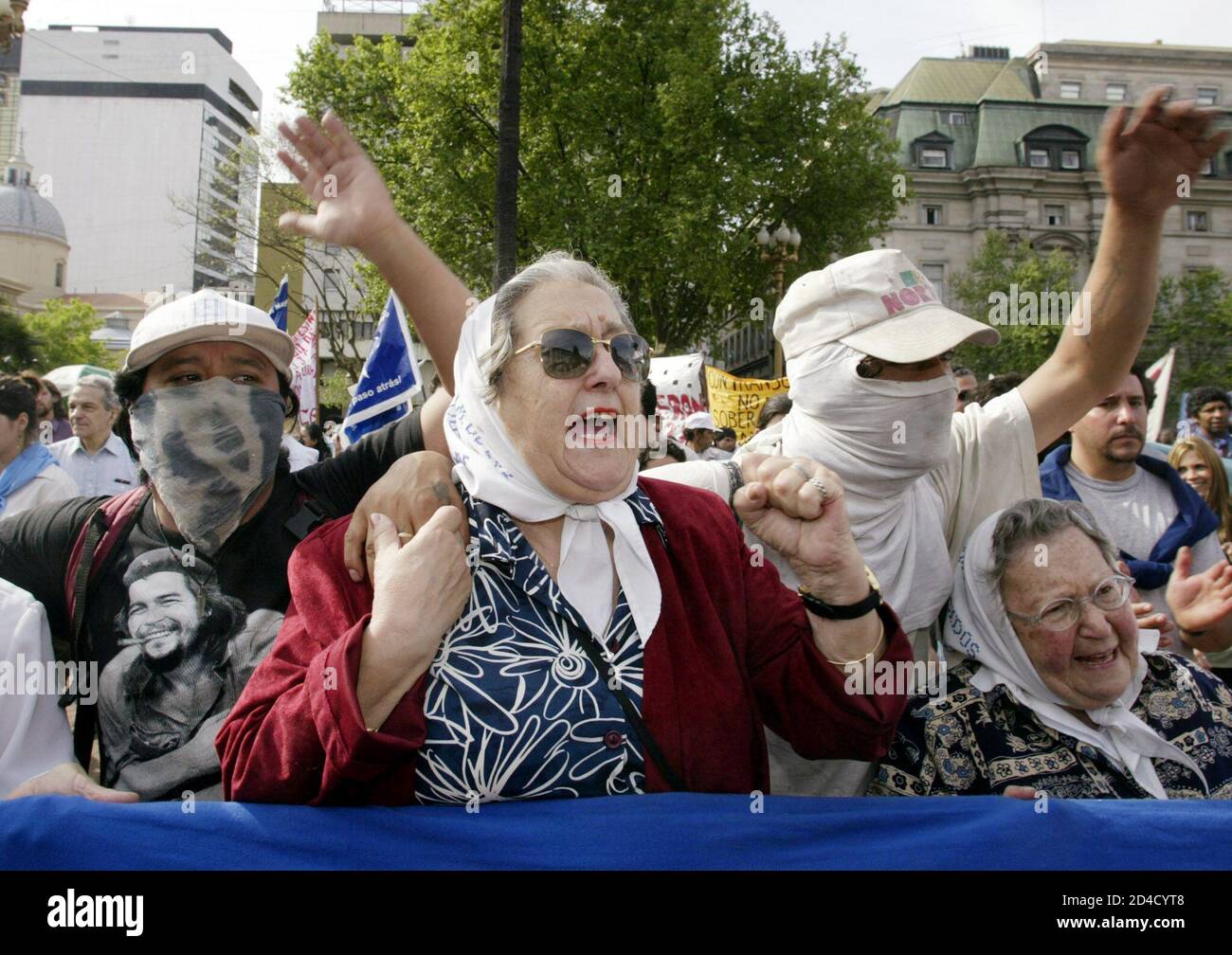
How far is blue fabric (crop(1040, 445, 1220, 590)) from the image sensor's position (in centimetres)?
347

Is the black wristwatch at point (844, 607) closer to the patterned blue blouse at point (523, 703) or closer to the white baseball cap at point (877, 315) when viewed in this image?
the patterned blue blouse at point (523, 703)

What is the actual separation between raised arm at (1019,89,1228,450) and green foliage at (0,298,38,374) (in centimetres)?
5212

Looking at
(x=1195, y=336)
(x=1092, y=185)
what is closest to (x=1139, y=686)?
(x=1195, y=336)

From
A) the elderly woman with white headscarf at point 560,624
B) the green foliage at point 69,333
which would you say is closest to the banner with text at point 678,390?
the elderly woman with white headscarf at point 560,624

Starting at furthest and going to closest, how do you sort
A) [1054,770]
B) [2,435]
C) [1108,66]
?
[1108,66] < [2,435] < [1054,770]

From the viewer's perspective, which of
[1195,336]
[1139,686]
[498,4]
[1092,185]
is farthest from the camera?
[1092,185]

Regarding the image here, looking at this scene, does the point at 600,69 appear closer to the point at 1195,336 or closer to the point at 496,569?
the point at 496,569

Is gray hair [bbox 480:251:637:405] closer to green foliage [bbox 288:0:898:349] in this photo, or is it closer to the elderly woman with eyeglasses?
the elderly woman with eyeglasses

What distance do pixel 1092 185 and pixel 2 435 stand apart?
195 feet

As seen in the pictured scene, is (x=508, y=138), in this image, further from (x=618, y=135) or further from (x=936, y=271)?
(x=936, y=271)

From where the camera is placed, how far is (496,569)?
1970 mm

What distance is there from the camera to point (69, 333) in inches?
2557

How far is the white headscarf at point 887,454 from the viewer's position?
246 centimetres

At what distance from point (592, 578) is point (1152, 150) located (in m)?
1.64
